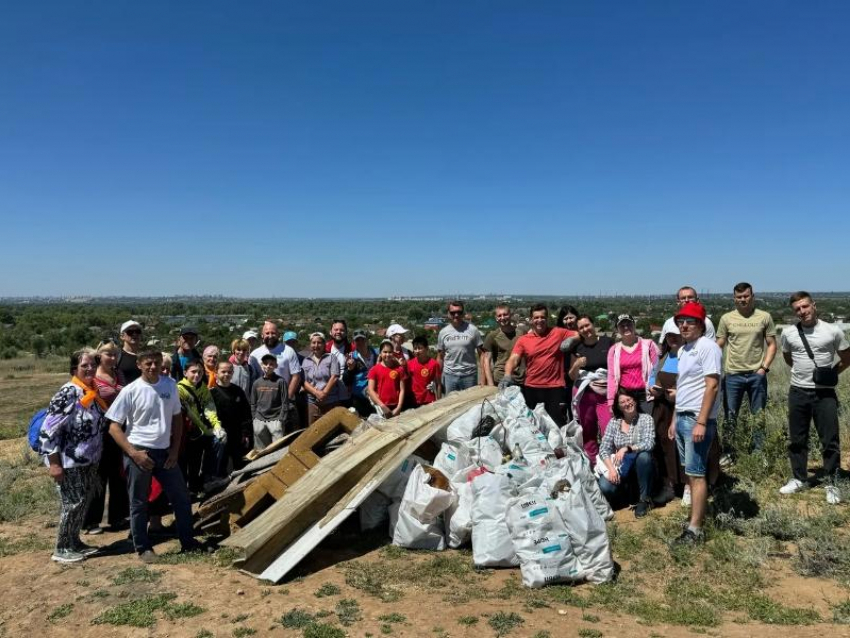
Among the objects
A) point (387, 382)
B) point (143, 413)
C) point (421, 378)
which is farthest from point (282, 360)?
point (143, 413)

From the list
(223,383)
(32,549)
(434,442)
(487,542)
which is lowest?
(32,549)

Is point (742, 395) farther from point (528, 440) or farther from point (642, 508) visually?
point (528, 440)

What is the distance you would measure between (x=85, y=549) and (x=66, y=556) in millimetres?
173

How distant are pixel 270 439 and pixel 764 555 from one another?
5.03 metres

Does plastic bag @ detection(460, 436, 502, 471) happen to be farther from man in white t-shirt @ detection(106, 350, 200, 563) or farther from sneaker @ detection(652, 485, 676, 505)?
man in white t-shirt @ detection(106, 350, 200, 563)

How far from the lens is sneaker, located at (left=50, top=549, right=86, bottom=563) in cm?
483

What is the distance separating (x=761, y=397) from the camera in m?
6.54

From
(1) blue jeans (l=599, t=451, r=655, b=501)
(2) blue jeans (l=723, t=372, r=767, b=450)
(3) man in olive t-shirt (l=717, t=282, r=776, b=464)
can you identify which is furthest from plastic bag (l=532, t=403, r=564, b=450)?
(2) blue jeans (l=723, t=372, r=767, b=450)

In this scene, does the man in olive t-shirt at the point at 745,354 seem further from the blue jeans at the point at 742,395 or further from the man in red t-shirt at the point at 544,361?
the man in red t-shirt at the point at 544,361

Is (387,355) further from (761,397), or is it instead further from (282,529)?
(761,397)

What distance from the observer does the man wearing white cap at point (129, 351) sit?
5.64 meters

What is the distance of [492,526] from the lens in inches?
181

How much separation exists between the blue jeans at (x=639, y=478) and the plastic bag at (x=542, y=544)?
56.9 inches

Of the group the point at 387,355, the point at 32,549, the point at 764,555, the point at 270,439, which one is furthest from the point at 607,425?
the point at 32,549
